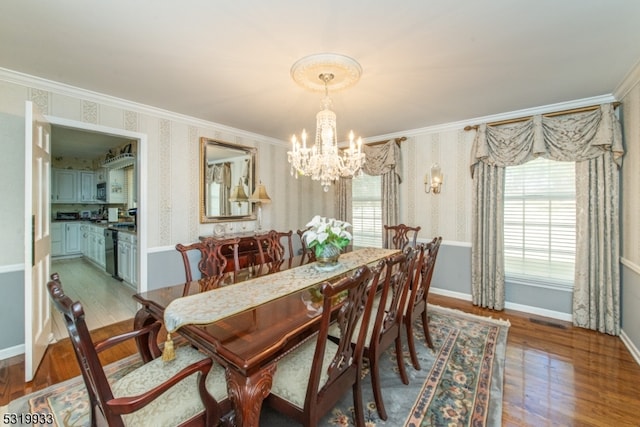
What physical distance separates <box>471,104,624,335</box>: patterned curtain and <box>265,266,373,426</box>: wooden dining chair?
288 cm

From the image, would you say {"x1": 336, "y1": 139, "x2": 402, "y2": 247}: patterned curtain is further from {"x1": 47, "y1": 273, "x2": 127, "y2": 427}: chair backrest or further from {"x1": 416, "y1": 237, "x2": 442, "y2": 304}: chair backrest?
{"x1": 47, "y1": 273, "x2": 127, "y2": 427}: chair backrest

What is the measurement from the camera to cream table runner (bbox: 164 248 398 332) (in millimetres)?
1430

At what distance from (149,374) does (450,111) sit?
3.81m

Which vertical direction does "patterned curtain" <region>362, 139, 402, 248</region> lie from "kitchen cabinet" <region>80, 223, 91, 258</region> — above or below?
above

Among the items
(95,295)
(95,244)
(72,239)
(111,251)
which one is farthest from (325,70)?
(72,239)

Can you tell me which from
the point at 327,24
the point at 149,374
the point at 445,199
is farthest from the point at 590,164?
the point at 149,374

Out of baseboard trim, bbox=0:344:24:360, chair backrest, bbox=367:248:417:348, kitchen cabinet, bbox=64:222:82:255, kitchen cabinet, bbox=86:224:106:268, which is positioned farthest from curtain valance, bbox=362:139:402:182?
kitchen cabinet, bbox=64:222:82:255

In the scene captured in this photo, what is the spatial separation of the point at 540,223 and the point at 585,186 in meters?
0.60

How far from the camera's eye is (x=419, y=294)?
2422 mm

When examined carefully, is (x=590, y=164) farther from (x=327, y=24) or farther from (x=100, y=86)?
(x=100, y=86)

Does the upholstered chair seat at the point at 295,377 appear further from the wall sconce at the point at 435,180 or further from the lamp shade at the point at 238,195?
the wall sconce at the point at 435,180

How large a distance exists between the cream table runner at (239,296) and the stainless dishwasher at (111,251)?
4131 millimetres

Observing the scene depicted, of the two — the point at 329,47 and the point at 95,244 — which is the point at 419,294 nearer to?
the point at 329,47

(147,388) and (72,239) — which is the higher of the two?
(72,239)
